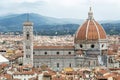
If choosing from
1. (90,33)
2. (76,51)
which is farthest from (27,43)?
(90,33)

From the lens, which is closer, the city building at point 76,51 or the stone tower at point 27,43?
the city building at point 76,51

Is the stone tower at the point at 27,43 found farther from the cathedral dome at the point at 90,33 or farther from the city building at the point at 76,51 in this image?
the cathedral dome at the point at 90,33

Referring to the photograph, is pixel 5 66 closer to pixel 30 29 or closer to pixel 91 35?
pixel 30 29

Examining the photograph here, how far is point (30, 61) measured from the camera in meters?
66.9

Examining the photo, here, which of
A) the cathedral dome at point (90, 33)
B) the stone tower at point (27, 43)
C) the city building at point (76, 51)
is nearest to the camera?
the city building at point (76, 51)

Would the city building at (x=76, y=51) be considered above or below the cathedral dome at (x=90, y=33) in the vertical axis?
below

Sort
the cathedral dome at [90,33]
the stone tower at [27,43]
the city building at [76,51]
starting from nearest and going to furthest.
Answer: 1. the city building at [76,51]
2. the stone tower at [27,43]
3. the cathedral dome at [90,33]

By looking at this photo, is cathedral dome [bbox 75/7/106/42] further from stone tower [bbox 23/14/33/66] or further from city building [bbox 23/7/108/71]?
stone tower [bbox 23/14/33/66]

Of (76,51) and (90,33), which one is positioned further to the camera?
(90,33)

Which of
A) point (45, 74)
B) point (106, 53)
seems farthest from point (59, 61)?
point (45, 74)

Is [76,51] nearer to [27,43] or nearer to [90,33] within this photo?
[90,33]

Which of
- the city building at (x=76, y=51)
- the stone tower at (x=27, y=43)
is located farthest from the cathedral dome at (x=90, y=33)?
the stone tower at (x=27, y=43)

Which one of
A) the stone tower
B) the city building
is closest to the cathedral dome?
the city building

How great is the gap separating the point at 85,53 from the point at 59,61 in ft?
11.8
